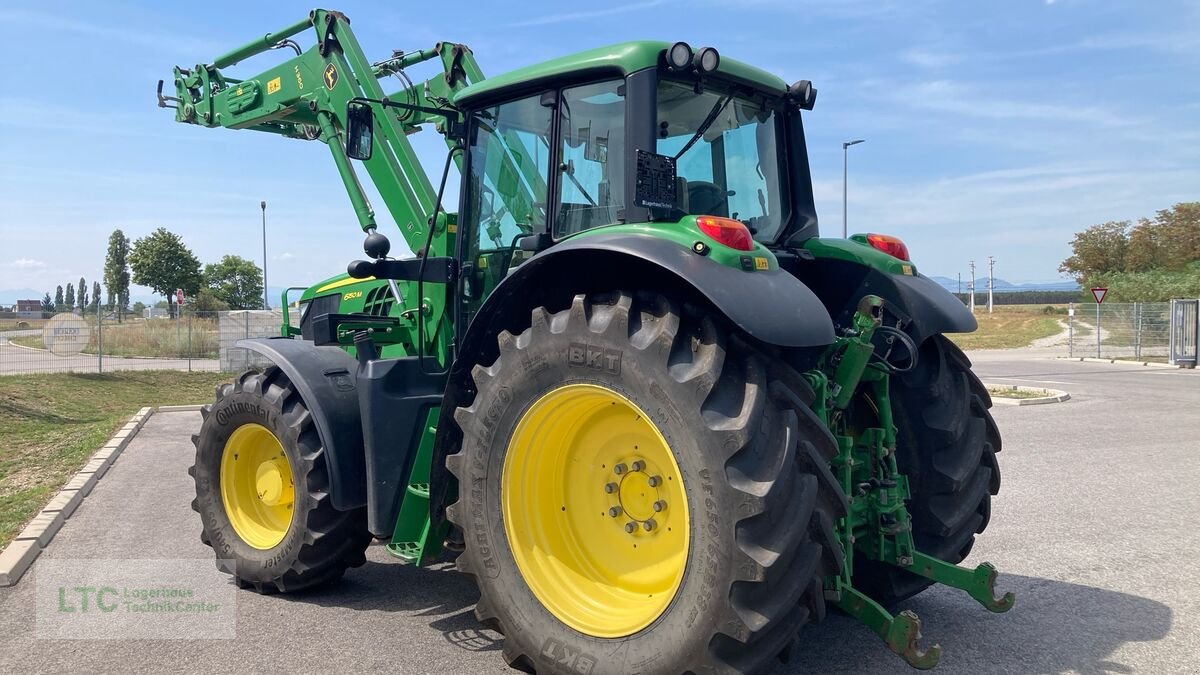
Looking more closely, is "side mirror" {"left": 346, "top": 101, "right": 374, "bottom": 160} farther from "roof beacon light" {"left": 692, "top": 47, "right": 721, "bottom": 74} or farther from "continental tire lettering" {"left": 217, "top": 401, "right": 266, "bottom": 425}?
"roof beacon light" {"left": 692, "top": 47, "right": 721, "bottom": 74}

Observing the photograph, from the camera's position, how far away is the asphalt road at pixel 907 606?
4.02 m

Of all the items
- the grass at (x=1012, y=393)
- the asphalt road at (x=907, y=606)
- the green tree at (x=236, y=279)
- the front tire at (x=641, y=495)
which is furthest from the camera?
the green tree at (x=236, y=279)

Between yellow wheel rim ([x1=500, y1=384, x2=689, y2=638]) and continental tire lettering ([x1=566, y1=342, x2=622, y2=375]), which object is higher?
continental tire lettering ([x1=566, y1=342, x2=622, y2=375])

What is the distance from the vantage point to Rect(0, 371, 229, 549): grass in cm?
786

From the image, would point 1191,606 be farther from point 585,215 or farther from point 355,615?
point 355,615

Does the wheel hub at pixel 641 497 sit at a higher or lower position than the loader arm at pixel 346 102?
lower

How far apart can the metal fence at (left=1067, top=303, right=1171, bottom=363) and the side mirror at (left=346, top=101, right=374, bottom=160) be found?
29.9 meters

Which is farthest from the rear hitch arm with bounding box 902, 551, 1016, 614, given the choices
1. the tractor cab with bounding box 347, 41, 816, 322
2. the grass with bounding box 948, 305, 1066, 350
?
the grass with bounding box 948, 305, 1066, 350

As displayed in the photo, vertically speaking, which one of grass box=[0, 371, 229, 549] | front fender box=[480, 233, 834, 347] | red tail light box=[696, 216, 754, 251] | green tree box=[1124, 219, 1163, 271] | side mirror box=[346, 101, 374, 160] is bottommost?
grass box=[0, 371, 229, 549]

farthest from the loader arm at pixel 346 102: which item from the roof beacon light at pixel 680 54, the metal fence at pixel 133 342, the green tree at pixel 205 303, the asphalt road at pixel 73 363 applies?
the green tree at pixel 205 303

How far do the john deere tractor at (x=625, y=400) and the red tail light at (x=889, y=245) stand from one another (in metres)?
0.02

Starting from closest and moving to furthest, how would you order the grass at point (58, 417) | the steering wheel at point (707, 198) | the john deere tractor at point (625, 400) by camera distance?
the john deere tractor at point (625, 400)
the steering wheel at point (707, 198)
the grass at point (58, 417)

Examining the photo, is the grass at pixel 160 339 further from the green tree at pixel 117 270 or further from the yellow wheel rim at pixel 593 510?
the green tree at pixel 117 270

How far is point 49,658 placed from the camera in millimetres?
4047
